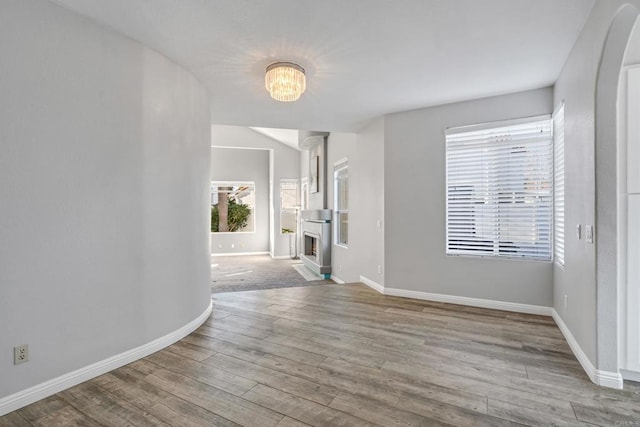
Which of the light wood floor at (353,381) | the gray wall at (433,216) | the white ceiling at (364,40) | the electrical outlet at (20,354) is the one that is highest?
the white ceiling at (364,40)

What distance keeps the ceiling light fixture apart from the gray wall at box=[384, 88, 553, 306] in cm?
192

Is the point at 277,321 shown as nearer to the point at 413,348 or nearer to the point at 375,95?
the point at 413,348

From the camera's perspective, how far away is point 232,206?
10.0 metres

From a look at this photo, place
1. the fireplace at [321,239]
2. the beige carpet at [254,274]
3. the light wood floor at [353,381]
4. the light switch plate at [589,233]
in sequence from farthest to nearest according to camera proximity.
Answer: the fireplace at [321,239], the beige carpet at [254,274], the light switch plate at [589,233], the light wood floor at [353,381]

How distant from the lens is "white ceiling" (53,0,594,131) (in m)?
2.14

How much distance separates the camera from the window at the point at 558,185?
3103mm

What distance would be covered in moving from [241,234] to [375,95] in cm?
729

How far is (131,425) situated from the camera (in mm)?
1784

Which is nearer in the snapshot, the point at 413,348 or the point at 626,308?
the point at 626,308

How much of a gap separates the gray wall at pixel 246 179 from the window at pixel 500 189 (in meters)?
7.04

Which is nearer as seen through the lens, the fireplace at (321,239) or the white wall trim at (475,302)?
the white wall trim at (475,302)

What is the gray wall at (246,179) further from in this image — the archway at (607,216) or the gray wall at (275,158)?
the archway at (607,216)

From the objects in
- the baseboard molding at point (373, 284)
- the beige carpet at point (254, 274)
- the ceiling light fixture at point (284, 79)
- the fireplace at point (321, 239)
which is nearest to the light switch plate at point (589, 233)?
the ceiling light fixture at point (284, 79)

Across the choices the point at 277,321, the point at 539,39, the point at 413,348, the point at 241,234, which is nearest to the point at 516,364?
the point at 413,348
